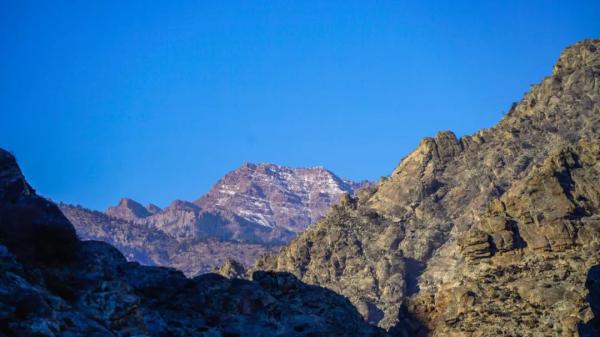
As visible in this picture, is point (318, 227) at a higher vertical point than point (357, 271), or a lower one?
higher

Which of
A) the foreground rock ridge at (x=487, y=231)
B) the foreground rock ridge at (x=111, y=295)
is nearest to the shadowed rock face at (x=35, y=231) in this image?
the foreground rock ridge at (x=111, y=295)

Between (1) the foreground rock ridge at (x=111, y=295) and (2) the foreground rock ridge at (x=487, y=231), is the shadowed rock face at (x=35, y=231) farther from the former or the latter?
(2) the foreground rock ridge at (x=487, y=231)

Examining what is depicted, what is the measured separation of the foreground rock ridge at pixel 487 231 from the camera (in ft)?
233

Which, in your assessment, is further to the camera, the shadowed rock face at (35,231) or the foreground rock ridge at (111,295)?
the shadowed rock face at (35,231)

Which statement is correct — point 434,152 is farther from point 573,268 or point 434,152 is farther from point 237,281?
point 237,281

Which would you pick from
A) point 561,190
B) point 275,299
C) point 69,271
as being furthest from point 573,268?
point 69,271

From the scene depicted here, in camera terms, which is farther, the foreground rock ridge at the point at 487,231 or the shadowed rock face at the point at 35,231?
the foreground rock ridge at the point at 487,231

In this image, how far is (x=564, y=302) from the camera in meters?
67.6

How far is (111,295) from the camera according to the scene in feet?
99.8

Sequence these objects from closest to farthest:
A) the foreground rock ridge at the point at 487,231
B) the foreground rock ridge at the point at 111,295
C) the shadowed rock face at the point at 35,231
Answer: the foreground rock ridge at the point at 111,295, the shadowed rock face at the point at 35,231, the foreground rock ridge at the point at 487,231

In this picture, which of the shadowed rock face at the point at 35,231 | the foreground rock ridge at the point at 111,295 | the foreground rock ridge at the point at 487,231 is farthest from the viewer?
the foreground rock ridge at the point at 487,231

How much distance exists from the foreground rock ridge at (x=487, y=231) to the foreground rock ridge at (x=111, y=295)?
1752 cm

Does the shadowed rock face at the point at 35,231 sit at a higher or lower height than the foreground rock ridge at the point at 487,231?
lower

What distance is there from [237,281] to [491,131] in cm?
13506
